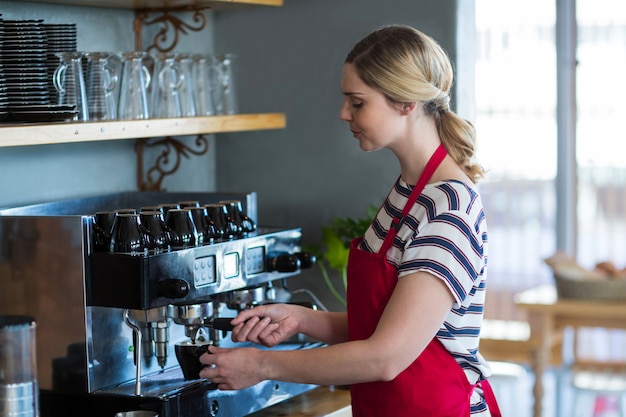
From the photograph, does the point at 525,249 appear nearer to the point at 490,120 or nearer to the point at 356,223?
the point at 490,120

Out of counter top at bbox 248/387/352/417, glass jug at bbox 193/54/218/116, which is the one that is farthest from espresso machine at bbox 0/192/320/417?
glass jug at bbox 193/54/218/116

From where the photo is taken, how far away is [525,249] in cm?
541

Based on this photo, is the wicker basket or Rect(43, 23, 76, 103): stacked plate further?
the wicker basket

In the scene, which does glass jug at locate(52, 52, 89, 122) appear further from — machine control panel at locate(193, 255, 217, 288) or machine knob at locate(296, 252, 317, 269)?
machine knob at locate(296, 252, 317, 269)

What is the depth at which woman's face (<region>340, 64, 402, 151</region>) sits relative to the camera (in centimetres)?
173

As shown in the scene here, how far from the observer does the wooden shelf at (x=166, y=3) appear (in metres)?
2.39

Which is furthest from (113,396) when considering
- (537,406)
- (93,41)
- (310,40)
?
(537,406)

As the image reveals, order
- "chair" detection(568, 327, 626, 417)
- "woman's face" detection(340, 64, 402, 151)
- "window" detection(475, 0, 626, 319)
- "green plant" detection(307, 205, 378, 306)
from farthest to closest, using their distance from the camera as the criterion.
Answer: "window" detection(475, 0, 626, 319) < "chair" detection(568, 327, 626, 417) < "green plant" detection(307, 205, 378, 306) < "woman's face" detection(340, 64, 402, 151)

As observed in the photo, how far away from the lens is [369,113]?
5.69 ft

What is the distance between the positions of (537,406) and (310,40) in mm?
2086

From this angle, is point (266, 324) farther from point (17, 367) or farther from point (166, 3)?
point (166, 3)

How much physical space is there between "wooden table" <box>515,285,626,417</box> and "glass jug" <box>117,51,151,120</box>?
2.38 m

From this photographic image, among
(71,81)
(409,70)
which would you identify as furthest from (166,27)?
(409,70)

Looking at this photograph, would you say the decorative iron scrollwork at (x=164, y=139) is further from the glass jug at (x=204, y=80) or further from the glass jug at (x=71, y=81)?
the glass jug at (x=71, y=81)
